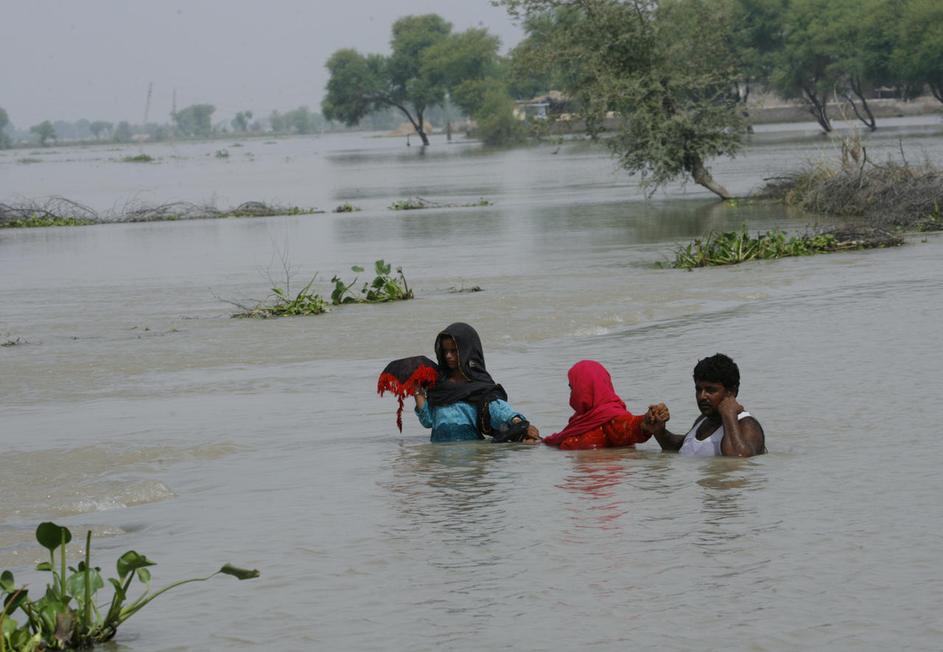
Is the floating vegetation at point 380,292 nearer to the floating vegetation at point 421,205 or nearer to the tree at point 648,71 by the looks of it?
the tree at point 648,71

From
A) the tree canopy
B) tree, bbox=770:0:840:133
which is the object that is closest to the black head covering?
tree, bbox=770:0:840:133

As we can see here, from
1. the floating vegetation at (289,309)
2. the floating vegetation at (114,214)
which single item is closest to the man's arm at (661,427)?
the floating vegetation at (289,309)

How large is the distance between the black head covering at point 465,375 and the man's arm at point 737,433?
5.14ft

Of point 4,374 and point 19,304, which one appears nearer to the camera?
point 4,374

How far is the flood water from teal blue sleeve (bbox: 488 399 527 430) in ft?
0.78

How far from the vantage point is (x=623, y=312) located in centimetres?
1577

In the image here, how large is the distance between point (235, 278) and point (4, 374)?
9.92m

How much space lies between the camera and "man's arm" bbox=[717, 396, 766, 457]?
7887 millimetres

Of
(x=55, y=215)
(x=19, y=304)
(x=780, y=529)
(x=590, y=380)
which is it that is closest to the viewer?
Result: (x=780, y=529)

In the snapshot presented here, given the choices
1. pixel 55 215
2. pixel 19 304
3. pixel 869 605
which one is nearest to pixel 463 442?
pixel 869 605

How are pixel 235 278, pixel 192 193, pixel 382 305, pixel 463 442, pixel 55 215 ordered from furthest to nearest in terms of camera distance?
pixel 192 193, pixel 55 215, pixel 235 278, pixel 382 305, pixel 463 442

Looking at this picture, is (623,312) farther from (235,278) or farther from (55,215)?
(55,215)

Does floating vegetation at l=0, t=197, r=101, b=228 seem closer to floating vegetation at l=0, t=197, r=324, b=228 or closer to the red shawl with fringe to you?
floating vegetation at l=0, t=197, r=324, b=228

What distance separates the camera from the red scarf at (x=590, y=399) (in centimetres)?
837
